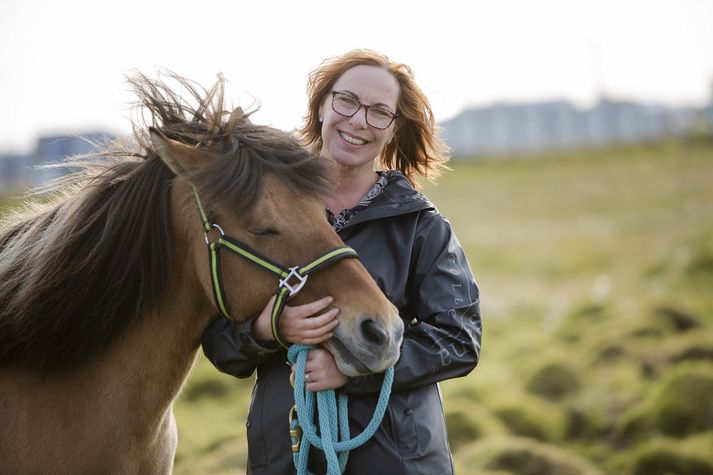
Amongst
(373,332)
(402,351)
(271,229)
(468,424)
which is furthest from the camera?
(468,424)

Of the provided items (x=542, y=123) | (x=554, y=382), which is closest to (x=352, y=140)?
(x=554, y=382)

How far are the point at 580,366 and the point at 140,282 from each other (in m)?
6.18

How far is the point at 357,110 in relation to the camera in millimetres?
2770

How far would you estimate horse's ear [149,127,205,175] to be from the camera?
2.22m

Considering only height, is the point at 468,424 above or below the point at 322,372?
below

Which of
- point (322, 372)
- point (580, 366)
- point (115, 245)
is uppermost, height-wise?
point (115, 245)

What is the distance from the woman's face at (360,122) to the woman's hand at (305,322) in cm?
87

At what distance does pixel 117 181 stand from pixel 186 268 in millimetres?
450

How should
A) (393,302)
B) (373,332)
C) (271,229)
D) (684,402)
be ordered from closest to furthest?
(373,332), (271,229), (393,302), (684,402)

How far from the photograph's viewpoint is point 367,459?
90.0 inches

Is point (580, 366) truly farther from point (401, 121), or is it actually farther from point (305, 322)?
point (305, 322)

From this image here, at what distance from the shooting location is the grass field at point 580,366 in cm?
500

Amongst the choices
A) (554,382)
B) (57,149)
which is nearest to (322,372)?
(57,149)

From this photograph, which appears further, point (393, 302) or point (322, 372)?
point (393, 302)
